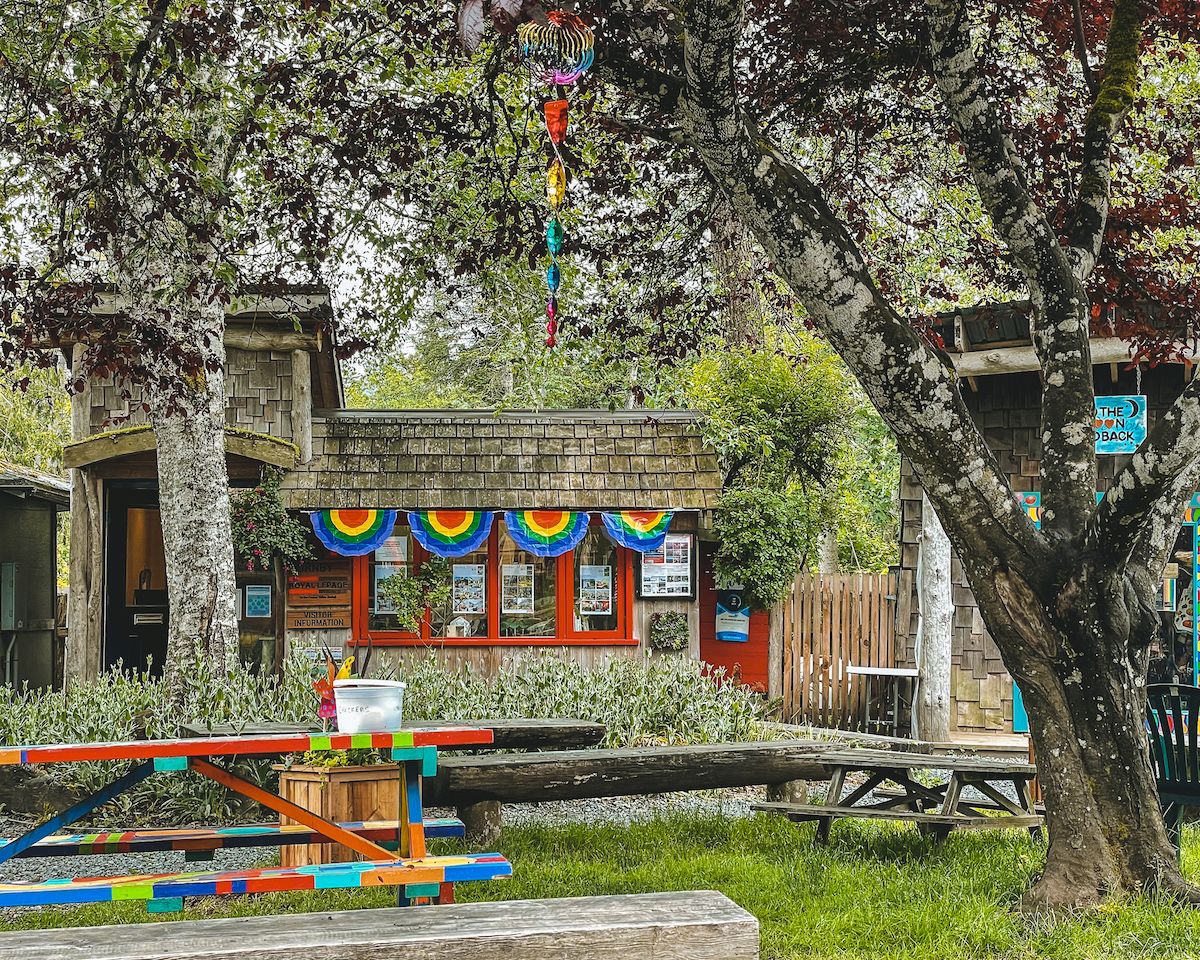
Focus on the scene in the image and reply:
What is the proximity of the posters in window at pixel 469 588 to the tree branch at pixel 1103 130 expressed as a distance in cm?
923

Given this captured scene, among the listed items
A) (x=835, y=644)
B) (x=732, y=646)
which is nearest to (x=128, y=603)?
(x=732, y=646)

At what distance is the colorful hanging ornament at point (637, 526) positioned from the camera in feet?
45.0

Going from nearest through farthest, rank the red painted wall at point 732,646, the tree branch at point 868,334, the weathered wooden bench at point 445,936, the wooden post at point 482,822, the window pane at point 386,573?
the weathered wooden bench at point 445,936 → the tree branch at point 868,334 → the wooden post at point 482,822 → the window pane at point 386,573 → the red painted wall at point 732,646

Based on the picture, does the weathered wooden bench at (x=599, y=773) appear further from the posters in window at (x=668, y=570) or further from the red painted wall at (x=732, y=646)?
the red painted wall at (x=732, y=646)

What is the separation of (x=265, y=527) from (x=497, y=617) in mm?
2877

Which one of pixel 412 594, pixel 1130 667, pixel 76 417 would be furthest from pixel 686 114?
pixel 76 417

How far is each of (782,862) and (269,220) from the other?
5.28 meters

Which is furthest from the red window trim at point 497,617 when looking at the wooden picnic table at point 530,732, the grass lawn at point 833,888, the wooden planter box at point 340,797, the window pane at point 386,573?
the wooden planter box at point 340,797

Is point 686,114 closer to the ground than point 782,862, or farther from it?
farther from it

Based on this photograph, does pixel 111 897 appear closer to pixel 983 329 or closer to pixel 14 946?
pixel 14 946

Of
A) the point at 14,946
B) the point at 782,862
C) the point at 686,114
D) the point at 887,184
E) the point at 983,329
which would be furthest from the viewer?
Result: the point at 983,329

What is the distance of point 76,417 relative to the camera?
13.6 m

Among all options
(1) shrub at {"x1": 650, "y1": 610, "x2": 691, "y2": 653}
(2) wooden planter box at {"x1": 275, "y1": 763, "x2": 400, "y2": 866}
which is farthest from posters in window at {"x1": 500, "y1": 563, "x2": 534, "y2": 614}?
(2) wooden planter box at {"x1": 275, "y1": 763, "x2": 400, "y2": 866}

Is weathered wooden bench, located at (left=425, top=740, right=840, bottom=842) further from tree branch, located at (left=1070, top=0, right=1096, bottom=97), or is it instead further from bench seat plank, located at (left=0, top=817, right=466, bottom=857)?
tree branch, located at (left=1070, top=0, right=1096, bottom=97)
